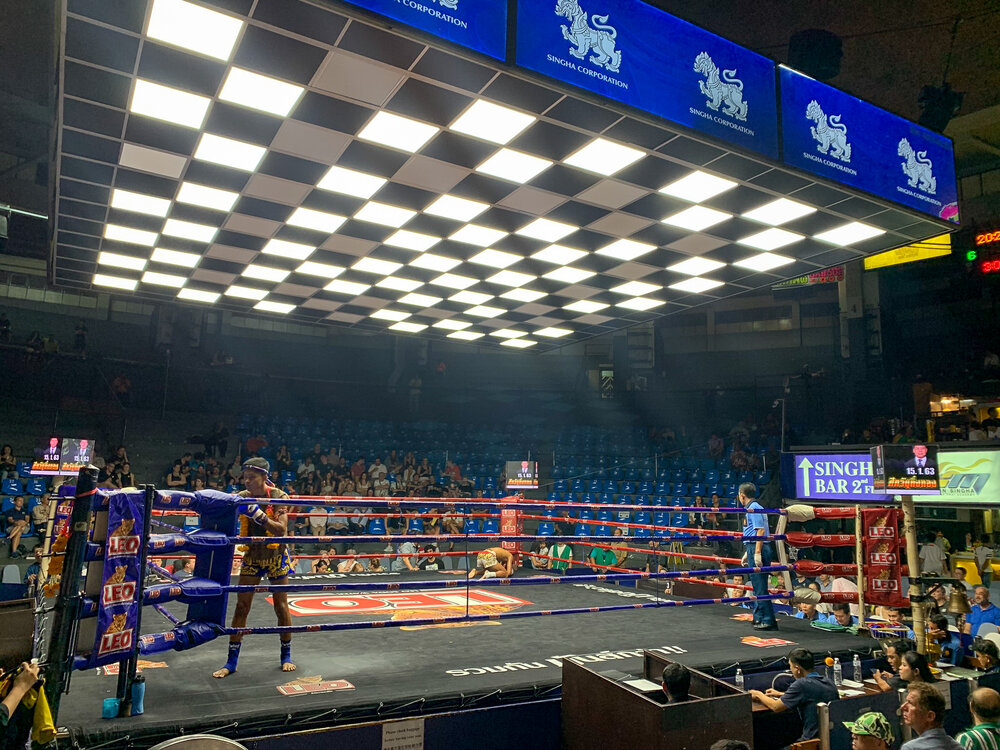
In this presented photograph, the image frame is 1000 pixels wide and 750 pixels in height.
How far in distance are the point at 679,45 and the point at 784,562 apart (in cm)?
449

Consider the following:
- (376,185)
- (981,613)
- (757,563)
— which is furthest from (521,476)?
(376,185)

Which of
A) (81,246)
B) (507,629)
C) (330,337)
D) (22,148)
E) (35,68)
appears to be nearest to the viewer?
(507,629)

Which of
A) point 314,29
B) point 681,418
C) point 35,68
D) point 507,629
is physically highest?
point 35,68

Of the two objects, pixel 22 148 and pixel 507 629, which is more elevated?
pixel 22 148

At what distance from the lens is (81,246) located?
784 centimetres

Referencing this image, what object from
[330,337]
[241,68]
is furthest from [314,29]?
[330,337]

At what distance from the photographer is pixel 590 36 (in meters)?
4.26

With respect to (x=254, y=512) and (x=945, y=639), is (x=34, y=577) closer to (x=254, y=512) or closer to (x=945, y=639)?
(x=254, y=512)

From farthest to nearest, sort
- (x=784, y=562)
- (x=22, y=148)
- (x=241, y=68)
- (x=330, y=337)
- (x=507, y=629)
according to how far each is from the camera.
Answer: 1. (x=330, y=337)
2. (x=22, y=148)
3. (x=784, y=562)
4. (x=507, y=629)
5. (x=241, y=68)

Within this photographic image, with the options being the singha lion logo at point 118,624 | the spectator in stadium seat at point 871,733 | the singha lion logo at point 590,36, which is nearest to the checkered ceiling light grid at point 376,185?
the singha lion logo at point 590,36

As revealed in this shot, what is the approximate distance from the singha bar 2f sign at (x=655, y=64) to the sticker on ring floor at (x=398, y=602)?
14.2 ft

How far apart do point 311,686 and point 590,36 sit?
14.6ft

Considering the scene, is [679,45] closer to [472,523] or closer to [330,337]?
[472,523]

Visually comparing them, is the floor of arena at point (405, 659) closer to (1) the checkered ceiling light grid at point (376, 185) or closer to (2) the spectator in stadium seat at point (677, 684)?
(2) the spectator in stadium seat at point (677, 684)
